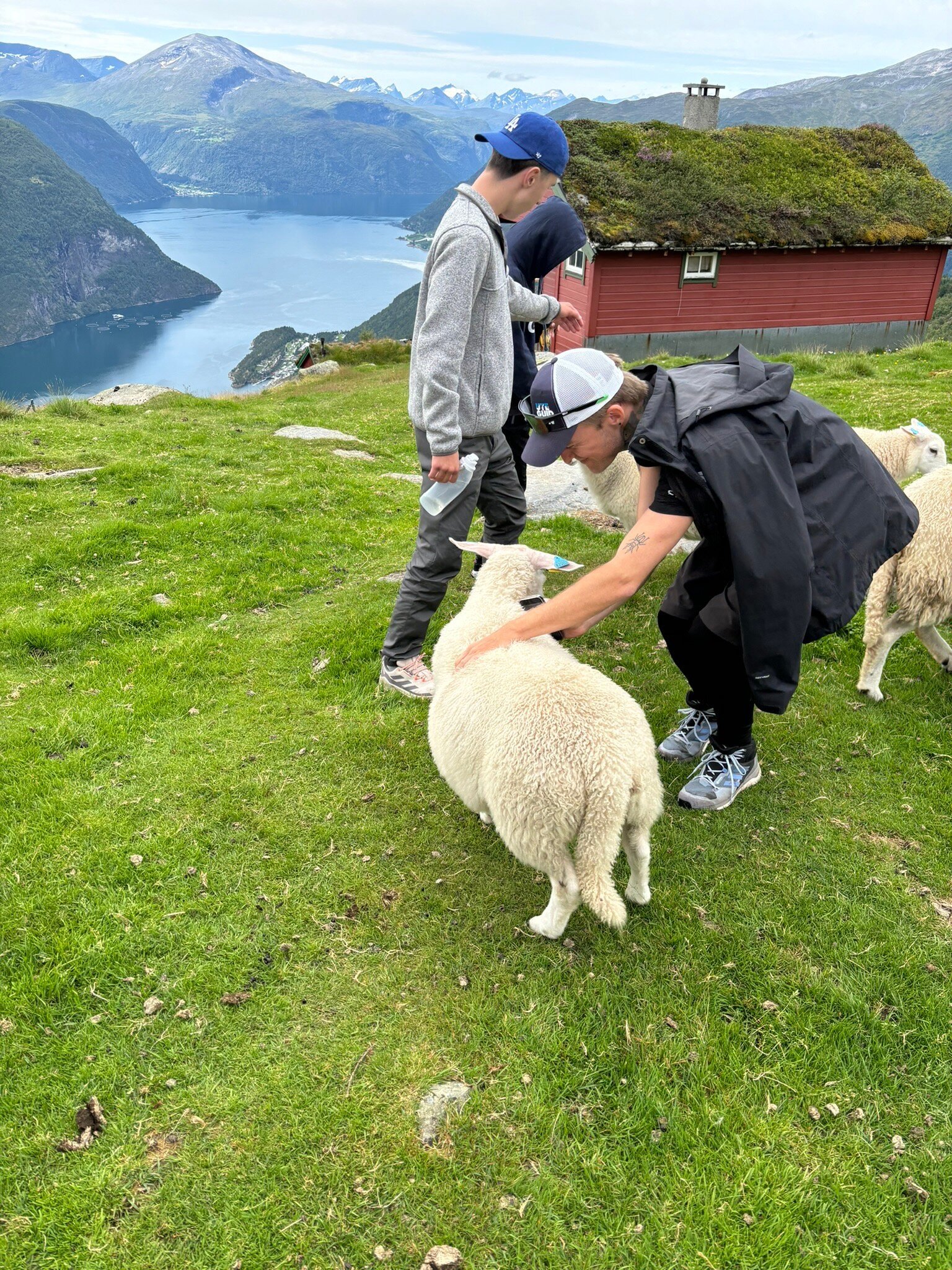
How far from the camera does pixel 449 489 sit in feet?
15.7

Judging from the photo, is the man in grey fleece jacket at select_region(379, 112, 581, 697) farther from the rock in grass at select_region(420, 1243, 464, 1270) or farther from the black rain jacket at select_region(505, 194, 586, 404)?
the rock in grass at select_region(420, 1243, 464, 1270)

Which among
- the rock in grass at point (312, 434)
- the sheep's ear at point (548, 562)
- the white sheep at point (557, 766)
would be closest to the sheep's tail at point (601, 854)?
the white sheep at point (557, 766)

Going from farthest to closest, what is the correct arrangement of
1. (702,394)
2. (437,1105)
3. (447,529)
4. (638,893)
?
(447,529)
(638,893)
(702,394)
(437,1105)

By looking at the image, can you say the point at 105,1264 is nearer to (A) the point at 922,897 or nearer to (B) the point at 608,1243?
(B) the point at 608,1243

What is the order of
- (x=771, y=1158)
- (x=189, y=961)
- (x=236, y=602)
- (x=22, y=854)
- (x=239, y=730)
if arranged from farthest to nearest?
(x=236, y=602)
(x=239, y=730)
(x=22, y=854)
(x=189, y=961)
(x=771, y=1158)

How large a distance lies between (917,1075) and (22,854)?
4523 mm

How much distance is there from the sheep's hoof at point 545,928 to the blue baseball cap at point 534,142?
4253 millimetres

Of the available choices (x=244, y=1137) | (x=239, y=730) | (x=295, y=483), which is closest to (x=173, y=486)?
(x=295, y=483)

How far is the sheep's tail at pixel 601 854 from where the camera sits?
300 cm

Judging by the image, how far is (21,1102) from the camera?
2.88 m

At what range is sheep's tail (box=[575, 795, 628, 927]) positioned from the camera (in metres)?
3.00

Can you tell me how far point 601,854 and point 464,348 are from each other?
10.00 feet

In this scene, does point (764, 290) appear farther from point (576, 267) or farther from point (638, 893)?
point (638, 893)

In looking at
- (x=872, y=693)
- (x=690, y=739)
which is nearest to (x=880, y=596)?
(x=872, y=693)
